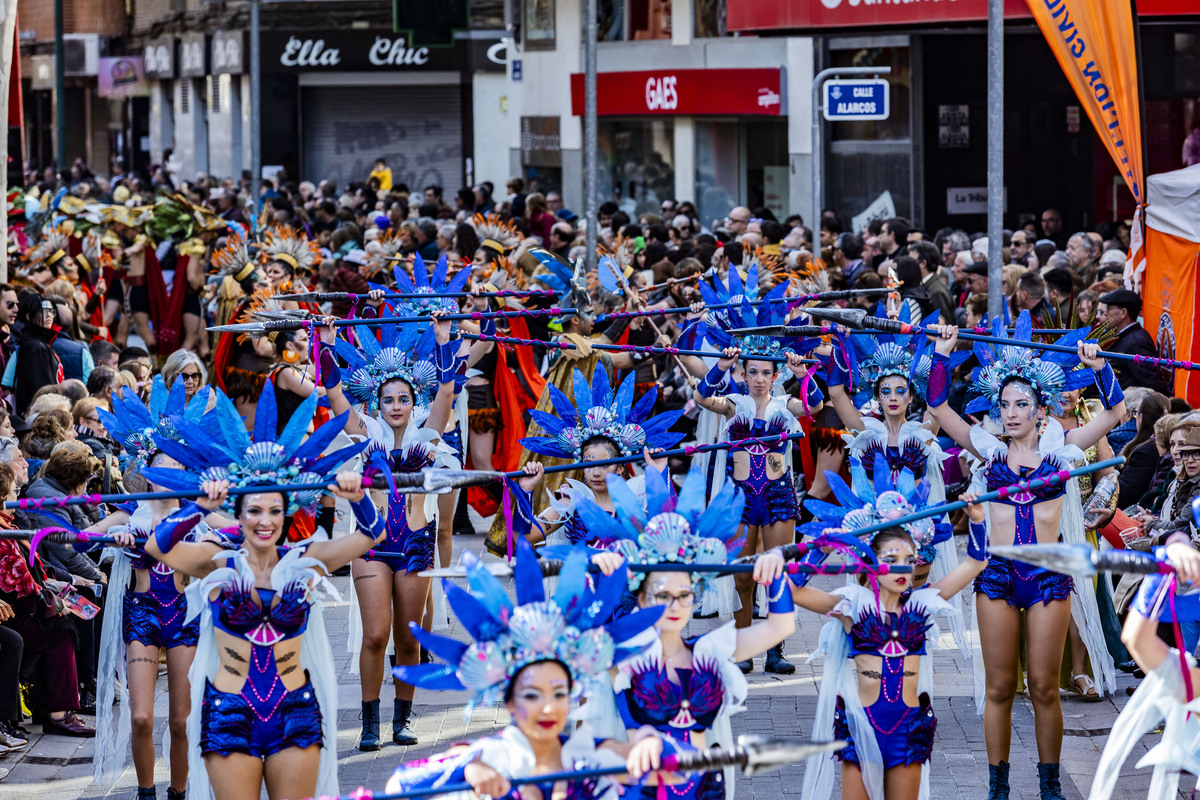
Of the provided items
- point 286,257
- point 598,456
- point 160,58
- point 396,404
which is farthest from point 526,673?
point 160,58

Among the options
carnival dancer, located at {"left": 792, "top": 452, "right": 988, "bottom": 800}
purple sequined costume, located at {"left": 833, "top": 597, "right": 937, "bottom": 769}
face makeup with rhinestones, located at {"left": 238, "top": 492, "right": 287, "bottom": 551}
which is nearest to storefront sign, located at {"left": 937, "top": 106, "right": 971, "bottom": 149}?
carnival dancer, located at {"left": 792, "top": 452, "right": 988, "bottom": 800}

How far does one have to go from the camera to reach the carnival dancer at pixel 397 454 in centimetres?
828

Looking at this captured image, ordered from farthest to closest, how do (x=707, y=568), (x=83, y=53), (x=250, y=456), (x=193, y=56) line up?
(x=83, y=53)
(x=193, y=56)
(x=250, y=456)
(x=707, y=568)

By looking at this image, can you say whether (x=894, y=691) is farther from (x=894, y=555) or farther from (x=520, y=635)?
(x=520, y=635)

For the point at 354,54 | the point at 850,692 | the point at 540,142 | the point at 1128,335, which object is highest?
the point at 354,54

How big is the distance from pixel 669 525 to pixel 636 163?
2308 cm

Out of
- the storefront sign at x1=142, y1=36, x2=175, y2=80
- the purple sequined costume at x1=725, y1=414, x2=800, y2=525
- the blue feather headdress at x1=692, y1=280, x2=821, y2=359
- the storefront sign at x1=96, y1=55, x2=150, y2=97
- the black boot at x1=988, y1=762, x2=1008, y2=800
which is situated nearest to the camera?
the black boot at x1=988, y1=762, x2=1008, y2=800

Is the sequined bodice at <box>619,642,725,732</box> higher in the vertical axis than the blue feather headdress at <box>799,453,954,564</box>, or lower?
lower

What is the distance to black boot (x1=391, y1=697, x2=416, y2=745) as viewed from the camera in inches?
329

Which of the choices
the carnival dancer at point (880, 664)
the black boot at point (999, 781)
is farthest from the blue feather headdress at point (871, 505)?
the black boot at point (999, 781)

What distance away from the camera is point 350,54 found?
127ft

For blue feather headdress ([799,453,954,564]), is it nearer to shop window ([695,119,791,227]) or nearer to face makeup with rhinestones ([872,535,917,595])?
face makeup with rhinestones ([872,535,917,595])

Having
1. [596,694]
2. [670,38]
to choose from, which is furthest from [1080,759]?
[670,38]

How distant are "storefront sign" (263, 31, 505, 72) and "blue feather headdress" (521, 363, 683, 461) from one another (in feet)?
99.4
